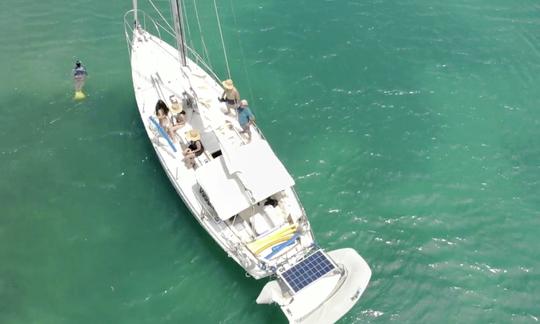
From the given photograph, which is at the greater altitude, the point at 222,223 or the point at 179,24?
the point at 179,24

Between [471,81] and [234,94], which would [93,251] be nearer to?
[234,94]

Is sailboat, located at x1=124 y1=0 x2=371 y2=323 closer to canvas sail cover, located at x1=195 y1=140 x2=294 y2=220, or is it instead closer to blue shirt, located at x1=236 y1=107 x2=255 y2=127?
canvas sail cover, located at x1=195 y1=140 x2=294 y2=220

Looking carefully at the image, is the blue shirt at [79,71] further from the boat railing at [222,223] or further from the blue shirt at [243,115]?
the boat railing at [222,223]

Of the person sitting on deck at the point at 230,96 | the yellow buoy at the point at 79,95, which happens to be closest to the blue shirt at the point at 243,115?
the person sitting on deck at the point at 230,96

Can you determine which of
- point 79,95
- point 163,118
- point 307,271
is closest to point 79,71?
point 79,95

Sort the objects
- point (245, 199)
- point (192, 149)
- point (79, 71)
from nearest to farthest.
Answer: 1. point (245, 199)
2. point (192, 149)
3. point (79, 71)

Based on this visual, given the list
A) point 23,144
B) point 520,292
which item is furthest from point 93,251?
point 520,292

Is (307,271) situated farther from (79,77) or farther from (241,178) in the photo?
(79,77)
